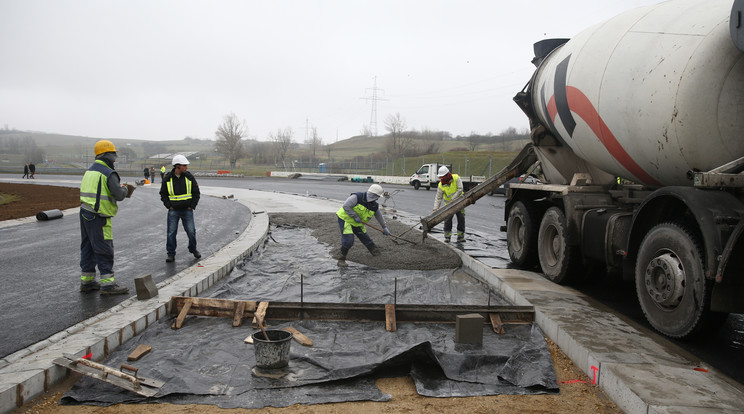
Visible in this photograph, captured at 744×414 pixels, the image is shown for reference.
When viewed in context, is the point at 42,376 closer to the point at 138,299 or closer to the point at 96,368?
the point at 96,368

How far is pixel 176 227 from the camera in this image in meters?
8.08

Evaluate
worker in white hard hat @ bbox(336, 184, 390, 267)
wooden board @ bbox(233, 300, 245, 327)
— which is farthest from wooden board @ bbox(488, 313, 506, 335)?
worker in white hard hat @ bbox(336, 184, 390, 267)

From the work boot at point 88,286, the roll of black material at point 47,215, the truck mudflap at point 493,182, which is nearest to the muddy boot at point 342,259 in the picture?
the truck mudflap at point 493,182

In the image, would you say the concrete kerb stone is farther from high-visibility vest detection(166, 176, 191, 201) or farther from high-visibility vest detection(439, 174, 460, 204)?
high-visibility vest detection(439, 174, 460, 204)

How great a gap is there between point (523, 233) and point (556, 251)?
1.16 m

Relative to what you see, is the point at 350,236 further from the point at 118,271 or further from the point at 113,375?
the point at 113,375

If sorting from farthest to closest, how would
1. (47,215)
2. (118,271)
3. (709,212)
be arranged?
(47,215) < (118,271) < (709,212)

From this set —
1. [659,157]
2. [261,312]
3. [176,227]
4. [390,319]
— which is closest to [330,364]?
[390,319]

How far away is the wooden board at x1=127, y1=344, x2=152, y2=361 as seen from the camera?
4.04 meters

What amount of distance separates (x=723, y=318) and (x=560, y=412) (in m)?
1.97

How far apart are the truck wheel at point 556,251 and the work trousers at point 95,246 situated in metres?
5.85

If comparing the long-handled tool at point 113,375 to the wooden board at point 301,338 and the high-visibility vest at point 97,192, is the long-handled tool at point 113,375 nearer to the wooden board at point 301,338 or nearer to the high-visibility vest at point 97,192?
the wooden board at point 301,338

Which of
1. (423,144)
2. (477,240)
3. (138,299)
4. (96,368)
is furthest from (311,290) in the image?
(423,144)

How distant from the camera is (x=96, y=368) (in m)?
3.58
